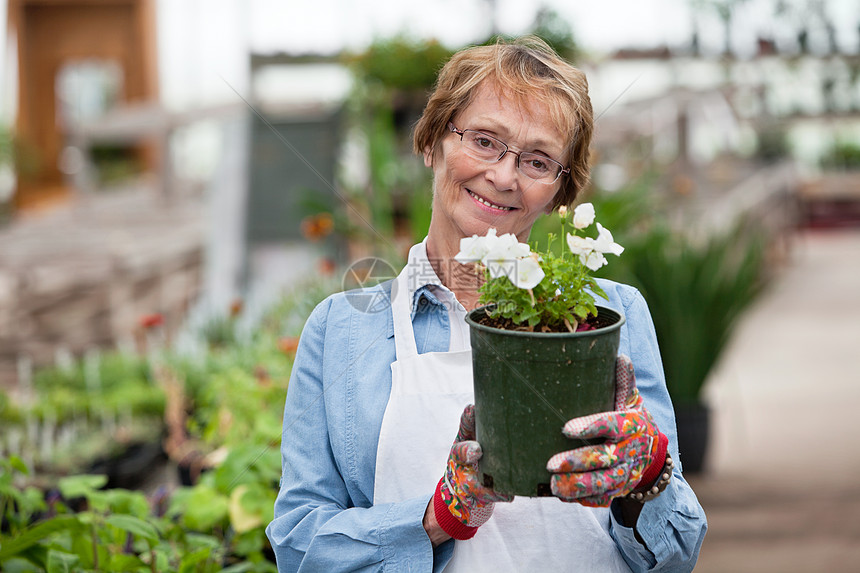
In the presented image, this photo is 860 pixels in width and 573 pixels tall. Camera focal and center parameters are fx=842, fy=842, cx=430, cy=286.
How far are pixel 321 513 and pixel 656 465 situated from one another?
0.41 meters

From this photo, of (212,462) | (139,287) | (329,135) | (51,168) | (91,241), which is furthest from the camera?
(51,168)

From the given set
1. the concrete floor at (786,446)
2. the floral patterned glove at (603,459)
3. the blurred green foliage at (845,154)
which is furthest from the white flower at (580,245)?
the blurred green foliage at (845,154)

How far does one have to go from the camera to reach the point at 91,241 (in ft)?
20.0

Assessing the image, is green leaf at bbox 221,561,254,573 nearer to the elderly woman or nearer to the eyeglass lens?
the elderly woman

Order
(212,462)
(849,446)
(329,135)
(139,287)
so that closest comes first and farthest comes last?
(212,462) → (849,446) → (329,135) → (139,287)

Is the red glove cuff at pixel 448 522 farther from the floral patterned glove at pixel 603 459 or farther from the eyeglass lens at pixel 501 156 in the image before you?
the eyeglass lens at pixel 501 156

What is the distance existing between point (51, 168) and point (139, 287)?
6825mm

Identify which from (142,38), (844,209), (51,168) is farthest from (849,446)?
(51,168)

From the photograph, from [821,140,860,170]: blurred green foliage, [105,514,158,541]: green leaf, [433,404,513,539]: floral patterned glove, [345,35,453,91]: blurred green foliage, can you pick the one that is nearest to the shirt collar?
[433,404,513,539]: floral patterned glove

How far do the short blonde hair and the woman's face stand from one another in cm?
1

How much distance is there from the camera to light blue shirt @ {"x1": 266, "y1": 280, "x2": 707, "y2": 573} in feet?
3.33

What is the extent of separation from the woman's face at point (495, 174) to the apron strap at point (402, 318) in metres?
0.10

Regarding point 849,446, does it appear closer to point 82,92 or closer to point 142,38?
point 142,38

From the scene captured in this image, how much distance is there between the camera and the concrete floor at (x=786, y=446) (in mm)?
2859
